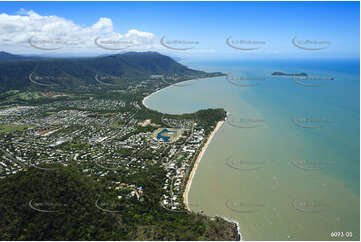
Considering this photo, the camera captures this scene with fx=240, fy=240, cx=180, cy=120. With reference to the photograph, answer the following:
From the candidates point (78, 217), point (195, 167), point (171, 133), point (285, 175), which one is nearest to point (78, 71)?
point (171, 133)

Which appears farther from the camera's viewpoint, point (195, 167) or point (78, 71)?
point (78, 71)

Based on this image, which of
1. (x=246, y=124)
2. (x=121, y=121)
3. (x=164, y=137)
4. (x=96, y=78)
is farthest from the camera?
(x=96, y=78)

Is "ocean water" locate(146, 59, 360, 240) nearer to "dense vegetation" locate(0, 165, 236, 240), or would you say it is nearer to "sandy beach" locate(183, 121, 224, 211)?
"sandy beach" locate(183, 121, 224, 211)

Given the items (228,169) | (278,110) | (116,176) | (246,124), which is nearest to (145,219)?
(116,176)

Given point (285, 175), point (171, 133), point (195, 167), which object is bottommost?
point (195, 167)

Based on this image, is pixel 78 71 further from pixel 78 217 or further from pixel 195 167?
pixel 78 217

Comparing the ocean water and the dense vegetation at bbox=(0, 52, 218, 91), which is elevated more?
the dense vegetation at bbox=(0, 52, 218, 91)

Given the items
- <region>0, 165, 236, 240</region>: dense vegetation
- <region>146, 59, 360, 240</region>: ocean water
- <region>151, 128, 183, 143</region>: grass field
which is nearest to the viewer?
<region>0, 165, 236, 240</region>: dense vegetation

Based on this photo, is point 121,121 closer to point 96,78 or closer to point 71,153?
point 71,153

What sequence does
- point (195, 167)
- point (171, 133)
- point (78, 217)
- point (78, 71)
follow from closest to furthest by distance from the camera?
1. point (78, 217)
2. point (195, 167)
3. point (171, 133)
4. point (78, 71)

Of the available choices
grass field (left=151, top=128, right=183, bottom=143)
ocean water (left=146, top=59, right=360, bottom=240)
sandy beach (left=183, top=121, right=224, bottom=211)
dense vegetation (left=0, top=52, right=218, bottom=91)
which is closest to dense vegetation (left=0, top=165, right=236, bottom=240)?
sandy beach (left=183, top=121, right=224, bottom=211)

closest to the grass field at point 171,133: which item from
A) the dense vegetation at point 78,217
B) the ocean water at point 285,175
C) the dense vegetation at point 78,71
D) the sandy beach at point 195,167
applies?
the sandy beach at point 195,167
